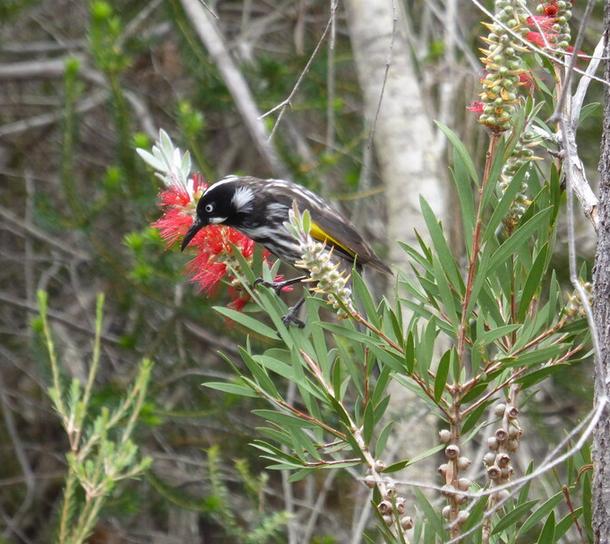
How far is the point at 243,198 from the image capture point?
3195 millimetres

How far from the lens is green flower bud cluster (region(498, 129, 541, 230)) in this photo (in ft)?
5.45

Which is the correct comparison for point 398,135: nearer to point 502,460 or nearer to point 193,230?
point 193,230

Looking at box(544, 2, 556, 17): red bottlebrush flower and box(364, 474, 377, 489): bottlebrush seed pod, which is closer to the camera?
box(364, 474, 377, 489): bottlebrush seed pod

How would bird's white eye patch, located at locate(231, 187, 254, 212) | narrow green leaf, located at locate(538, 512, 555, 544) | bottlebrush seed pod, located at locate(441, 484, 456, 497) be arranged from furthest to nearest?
bird's white eye patch, located at locate(231, 187, 254, 212)
narrow green leaf, located at locate(538, 512, 555, 544)
bottlebrush seed pod, located at locate(441, 484, 456, 497)

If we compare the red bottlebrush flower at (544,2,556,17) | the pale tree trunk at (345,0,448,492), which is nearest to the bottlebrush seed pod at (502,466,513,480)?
the red bottlebrush flower at (544,2,556,17)

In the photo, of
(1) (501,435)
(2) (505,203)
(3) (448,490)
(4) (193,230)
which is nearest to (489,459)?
(1) (501,435)

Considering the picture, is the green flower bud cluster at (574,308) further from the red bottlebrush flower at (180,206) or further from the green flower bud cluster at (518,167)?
the red bottlebrush flower at (180,206)

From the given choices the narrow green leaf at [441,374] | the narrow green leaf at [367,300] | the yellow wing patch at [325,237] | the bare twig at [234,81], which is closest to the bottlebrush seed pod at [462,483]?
the narrow green leaf at [441,374]

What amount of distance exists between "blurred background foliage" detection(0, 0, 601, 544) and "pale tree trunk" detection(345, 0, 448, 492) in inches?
5.7

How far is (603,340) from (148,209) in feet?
9.04

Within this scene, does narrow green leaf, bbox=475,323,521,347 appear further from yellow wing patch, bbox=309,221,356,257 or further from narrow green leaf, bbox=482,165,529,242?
yellow wing patch, bbox=309,221,356,257

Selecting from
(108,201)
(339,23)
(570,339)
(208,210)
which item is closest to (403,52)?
(108,201)

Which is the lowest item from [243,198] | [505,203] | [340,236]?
[340,236]

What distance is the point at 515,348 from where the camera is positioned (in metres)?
1.60
